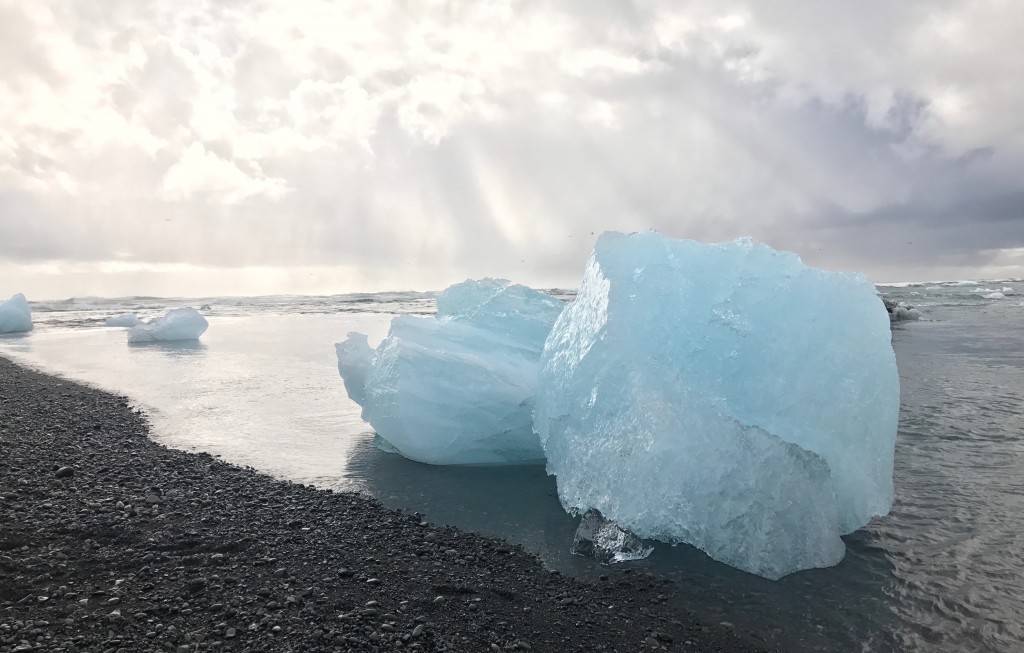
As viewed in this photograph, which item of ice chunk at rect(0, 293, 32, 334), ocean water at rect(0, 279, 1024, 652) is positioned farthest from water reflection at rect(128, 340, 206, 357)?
ice chunk at rect(0, 293, 32, 334)

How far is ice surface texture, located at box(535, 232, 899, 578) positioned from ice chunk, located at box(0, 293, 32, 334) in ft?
106

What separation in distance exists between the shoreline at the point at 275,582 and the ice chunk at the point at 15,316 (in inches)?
1121

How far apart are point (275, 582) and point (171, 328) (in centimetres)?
2365

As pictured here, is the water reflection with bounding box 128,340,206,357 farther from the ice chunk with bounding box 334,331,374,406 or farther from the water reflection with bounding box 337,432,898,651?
the water reflection with bounding box 337,432,898,651

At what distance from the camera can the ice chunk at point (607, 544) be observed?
16.7ft

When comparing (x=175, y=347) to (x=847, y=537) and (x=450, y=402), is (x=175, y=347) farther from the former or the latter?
(x=847, y=537)

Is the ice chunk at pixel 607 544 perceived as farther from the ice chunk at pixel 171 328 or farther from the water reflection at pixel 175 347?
the ice chunk at pixel 171 328

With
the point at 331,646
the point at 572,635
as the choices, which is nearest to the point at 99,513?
the point at 331,646

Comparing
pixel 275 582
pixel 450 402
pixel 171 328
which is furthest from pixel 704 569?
pixel 171 328

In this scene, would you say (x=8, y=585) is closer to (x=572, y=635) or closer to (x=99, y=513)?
(x=99, y=513)

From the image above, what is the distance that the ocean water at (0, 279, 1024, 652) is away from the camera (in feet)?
13.7

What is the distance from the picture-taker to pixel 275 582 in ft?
14.4

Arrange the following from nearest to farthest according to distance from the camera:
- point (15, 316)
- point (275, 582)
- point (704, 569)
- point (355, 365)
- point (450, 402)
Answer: point (275, 582) → point (704, 569) → point (450, 402) → point (355, 365) → point (15, 316)

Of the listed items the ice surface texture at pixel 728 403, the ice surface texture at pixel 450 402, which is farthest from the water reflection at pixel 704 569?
the ice surface texture at pixel 450 402
